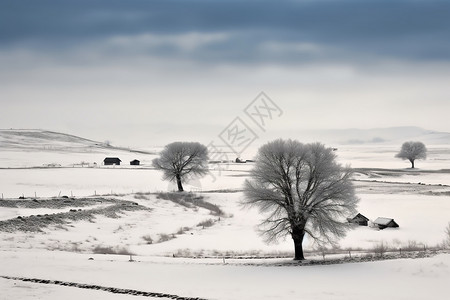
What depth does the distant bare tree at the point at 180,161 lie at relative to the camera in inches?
3226

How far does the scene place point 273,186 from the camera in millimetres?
35656

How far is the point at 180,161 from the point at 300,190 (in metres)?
48.8

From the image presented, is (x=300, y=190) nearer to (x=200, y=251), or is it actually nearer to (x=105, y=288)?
(x=200, y=251)

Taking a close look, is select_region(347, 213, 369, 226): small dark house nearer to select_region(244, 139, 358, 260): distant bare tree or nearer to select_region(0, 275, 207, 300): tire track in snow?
select_region(244, 139, 358, 260): distant bare tree

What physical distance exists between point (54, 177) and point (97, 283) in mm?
69223

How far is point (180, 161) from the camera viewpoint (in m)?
82.2

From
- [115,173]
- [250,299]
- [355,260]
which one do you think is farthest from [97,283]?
[115,173]

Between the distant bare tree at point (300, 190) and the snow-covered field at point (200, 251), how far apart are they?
3086mm

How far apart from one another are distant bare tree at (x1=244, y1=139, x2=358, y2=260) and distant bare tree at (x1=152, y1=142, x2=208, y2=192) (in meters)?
47.1

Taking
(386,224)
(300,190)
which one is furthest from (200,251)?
(386,224)

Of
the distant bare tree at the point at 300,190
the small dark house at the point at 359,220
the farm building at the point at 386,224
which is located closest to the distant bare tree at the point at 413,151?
the small dark house at the point at 359,220

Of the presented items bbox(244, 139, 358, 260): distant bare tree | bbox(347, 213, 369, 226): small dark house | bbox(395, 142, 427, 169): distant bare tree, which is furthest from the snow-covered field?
bbox(395, 142, 427, 169): distant bare tree

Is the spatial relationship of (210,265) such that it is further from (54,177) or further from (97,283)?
(54,177)

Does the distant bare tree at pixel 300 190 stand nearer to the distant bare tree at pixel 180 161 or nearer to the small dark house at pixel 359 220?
the small dark house at pixel 359 220
